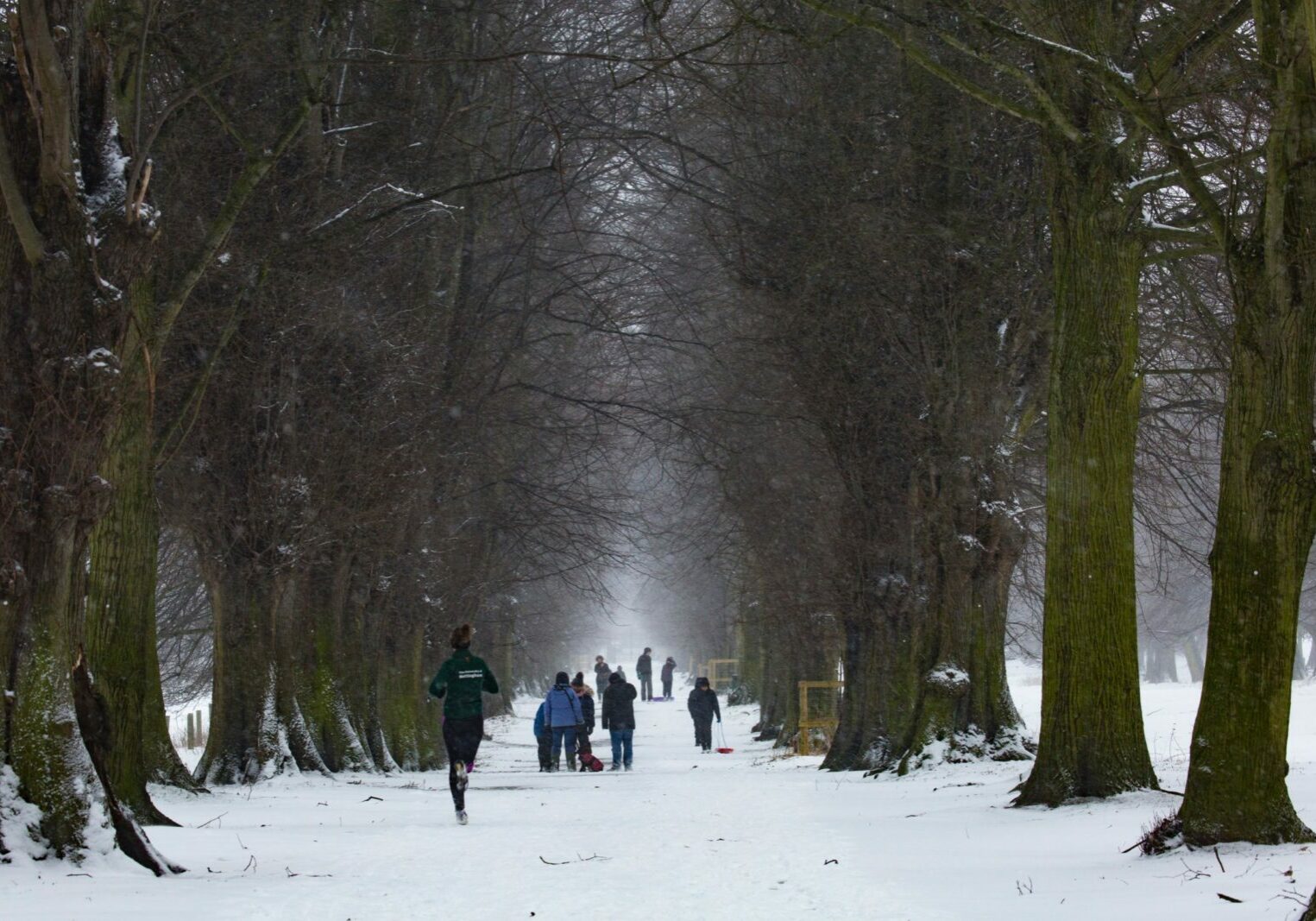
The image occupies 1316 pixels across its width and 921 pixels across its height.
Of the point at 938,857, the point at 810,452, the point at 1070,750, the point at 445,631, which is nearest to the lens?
the point at 938,857

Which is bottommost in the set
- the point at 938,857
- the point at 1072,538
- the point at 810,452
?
the point at 938,857

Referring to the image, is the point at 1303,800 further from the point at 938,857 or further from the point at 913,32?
the point at 913,32

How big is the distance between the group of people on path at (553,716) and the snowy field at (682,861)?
64 cm

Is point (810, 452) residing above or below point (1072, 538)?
above

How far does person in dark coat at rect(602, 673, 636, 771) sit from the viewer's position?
25.1m

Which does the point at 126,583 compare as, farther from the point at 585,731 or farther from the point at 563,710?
the point at 585,731

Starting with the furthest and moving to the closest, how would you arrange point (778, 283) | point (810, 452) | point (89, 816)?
point (810, 452), point (778, 283), point (89, 816)

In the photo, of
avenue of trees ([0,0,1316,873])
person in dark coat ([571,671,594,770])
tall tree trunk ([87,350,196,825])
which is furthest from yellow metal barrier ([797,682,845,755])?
tall tree trunk ([87,350,196,825])

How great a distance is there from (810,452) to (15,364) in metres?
16.5

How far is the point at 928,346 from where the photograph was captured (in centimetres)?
1788

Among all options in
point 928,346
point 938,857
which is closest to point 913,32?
point 928,346

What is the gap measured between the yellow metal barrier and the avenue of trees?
1022mm

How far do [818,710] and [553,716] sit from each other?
20.9ft

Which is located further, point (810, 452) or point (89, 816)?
point (810, 452)
